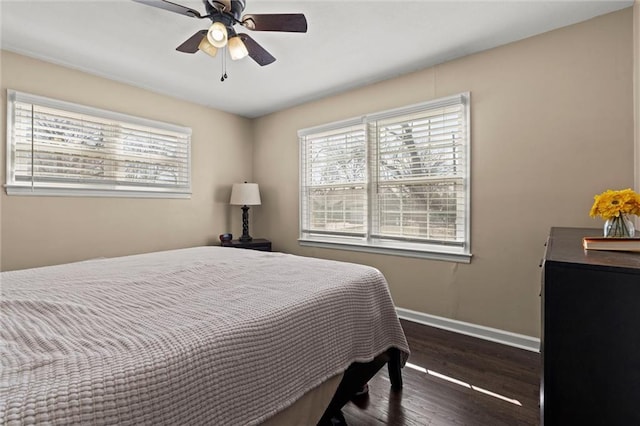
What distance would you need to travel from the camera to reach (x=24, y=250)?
2672 mm

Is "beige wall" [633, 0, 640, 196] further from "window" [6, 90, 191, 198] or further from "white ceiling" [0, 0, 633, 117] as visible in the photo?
"window" [6, 90, 191, 198]

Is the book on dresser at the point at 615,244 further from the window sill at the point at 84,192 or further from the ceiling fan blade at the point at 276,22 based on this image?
the window sill at the point at 84,192

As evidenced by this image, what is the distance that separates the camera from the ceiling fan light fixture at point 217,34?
→ 1.76 meters

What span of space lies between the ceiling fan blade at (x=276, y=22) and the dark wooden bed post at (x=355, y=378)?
1888 mm

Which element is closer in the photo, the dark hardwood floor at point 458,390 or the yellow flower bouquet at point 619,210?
the yellow flower bouquet at point 619,210

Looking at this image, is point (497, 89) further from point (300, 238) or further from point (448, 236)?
point (300, 238)

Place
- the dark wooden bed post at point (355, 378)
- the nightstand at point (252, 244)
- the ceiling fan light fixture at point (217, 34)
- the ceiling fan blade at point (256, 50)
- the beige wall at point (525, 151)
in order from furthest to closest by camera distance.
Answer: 1. the nightstand at point (252, 244)
2. the beige wall at point (525, 151)
3. the ceiling fan blade at point (256, 50)
4. the ceiling fan light fixture at point (217, 34)
5. the dark wooden bed post at point (355, 378)

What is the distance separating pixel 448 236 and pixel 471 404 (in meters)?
1.45

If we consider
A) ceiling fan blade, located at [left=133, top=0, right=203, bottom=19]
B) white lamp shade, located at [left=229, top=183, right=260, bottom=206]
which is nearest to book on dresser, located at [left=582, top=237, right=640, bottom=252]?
ceiling fan blade, located at [left=133, top=0, right=203, bottom=19]

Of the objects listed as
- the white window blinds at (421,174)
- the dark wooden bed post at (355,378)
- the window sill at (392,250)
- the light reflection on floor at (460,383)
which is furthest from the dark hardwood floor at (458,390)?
the white window blinds at (421,174)

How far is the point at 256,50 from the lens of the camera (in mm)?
2115

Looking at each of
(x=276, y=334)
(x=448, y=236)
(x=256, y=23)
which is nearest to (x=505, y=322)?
(x=448, y=236)

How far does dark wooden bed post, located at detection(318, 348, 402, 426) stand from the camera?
1.42m

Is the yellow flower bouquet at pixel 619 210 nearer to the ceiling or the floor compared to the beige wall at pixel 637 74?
nearer to the floor
